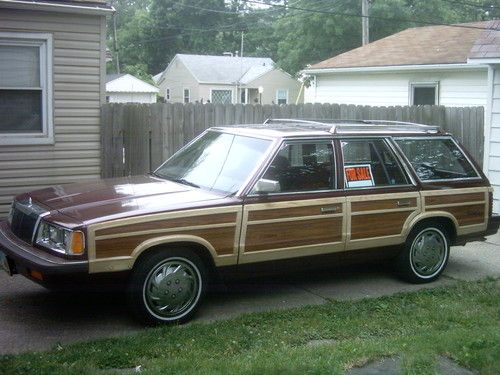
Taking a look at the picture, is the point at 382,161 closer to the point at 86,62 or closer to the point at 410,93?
the point at 86,62

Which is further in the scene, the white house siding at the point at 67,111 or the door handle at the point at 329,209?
the white house siding at the point at 67,111

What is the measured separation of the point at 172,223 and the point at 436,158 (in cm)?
342

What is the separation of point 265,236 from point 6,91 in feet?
15.3

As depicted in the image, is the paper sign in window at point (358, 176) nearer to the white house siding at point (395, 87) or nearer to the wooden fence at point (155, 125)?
the wooden fence at point (155, 125)

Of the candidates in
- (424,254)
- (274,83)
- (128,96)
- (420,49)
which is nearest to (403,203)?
(424,254)

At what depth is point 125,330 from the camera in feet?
18.7

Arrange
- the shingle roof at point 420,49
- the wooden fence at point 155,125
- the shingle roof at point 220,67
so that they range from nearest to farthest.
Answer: the wooden fence at point 155,125, the shingle roof at point 420,49, the shingle roof at point 220,67

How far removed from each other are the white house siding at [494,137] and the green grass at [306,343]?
498cm

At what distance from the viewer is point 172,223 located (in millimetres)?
5688

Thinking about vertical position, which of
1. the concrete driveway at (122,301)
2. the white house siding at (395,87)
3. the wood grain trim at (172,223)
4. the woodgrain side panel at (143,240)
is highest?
the white house siding at (395,87)

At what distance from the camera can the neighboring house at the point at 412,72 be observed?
17728 millimetres

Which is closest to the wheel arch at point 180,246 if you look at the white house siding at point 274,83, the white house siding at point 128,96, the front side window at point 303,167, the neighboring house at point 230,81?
the front side window at point 303,167

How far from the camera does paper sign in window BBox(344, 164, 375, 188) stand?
6.86 m

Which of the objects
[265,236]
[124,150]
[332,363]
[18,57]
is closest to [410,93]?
[124,150]
